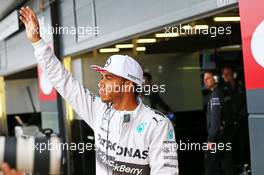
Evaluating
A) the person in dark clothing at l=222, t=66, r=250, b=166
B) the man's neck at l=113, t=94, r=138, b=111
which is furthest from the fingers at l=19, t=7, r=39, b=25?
the person in dark clothing at l=222, t=66, r=250, b=166

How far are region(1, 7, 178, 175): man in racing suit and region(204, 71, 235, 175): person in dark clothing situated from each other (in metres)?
2.84

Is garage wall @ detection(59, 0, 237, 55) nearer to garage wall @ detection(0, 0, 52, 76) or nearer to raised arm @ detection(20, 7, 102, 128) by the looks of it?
garage wall @ detection(0, 0, 52, 76)

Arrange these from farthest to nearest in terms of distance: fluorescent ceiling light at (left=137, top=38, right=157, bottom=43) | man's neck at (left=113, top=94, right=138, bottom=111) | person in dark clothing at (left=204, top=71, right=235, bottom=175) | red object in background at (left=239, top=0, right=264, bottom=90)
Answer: fluorescent ceiling light at (left=137, top=38, right=157, bottom=43) < person in dark clothing at (left=204, top=71, right=235, bottom=175) < red object in background at (left=239, top=0, right=264, bottom=90) < man's neck at (left=113, top=94, right=138, bottom=111)

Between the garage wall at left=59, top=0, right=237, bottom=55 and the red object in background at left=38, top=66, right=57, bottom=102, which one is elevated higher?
the garage wall at left=59, top=0, right=237, bottom=55

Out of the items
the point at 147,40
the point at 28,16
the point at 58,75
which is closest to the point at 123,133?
the point at 58,75

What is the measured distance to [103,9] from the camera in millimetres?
5531

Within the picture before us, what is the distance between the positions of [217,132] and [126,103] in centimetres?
296

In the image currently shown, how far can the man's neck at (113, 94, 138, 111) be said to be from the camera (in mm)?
2354

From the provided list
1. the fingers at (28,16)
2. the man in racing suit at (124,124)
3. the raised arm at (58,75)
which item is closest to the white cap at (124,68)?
the man in racing suit at (124,124)

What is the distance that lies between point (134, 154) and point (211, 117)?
2.97 meters

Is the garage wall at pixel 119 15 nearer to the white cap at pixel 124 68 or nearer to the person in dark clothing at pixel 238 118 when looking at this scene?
the white cap at pixel 124 68

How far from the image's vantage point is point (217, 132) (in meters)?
5.11

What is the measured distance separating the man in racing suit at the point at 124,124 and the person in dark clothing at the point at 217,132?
2.84 metres

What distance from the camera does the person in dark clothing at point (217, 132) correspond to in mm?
5098
